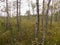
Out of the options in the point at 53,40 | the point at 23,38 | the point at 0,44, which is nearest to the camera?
the point at 53,40

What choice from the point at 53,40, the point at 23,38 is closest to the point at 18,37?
the point at 23,38

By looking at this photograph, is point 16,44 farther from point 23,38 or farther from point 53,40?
point 53,40

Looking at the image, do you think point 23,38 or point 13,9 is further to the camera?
point 13,9

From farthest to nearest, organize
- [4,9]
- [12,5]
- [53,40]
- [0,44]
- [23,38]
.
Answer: [12,5]
[4,9]
[23,38]
[0,44]
[53,40]

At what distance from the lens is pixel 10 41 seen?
690 inches

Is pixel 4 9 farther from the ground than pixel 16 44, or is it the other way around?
pixel 4 9

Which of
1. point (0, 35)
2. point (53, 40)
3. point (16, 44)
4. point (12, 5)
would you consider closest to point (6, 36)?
point (0, 35)

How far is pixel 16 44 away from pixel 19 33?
3292mm

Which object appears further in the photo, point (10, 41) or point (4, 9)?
point (4, 9)

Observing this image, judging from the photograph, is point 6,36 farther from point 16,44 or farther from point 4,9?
point 4,9

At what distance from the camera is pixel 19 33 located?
64.7ft

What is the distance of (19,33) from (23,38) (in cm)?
168

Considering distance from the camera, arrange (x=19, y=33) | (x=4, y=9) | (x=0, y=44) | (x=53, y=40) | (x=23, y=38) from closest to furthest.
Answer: (x=53, y=40), (x=0, y=44), (x=23, y=38), (x=19, y=33), (x=4, y=9)

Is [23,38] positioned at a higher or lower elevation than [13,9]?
lower
